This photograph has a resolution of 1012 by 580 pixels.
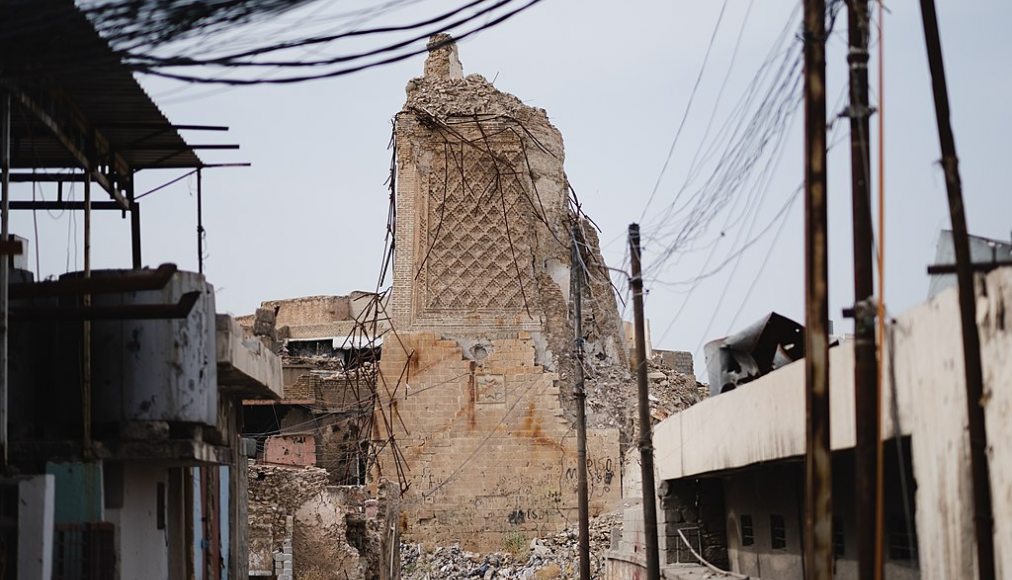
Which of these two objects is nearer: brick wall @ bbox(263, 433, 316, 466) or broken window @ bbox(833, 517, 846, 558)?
broken window @ bbox(833, 517, 846, 558)

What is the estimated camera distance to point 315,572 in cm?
2238

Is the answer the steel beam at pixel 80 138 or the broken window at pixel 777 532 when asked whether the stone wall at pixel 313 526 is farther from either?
the steel beam at pixel 80 138

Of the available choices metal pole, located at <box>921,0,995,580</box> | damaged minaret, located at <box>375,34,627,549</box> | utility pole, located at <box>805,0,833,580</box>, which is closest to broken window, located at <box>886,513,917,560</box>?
utility pole, located at <box>805,0,833,580</box>

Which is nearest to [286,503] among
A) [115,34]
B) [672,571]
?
[672,571]

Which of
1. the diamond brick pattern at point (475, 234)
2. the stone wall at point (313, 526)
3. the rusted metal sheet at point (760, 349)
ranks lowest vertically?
the stone wall at point (313, 526)

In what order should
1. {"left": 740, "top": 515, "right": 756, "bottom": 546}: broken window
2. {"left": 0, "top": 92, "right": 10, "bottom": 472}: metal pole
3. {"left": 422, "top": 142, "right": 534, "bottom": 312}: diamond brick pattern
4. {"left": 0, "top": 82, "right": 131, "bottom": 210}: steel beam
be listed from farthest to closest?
{"left": 422, "top": 142, "right": 534, "bottom": 312}: diamond brick pattern → {"left": 740, "top": 515, "right": 756, "bottom": 546}: broken window → {"left": 0, "top": 82, "right": 131, "bottom": 210}: steel beam → {"left": 0, "top": 92, "right": 10, "bottom": 472}: metal pole

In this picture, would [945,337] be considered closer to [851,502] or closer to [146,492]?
[851,502]

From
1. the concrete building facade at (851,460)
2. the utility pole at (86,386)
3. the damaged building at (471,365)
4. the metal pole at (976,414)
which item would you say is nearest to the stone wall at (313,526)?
the damaged building at (471,365)

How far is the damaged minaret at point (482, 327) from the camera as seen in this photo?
27.7m

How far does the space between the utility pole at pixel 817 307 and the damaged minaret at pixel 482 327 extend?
64.4ft

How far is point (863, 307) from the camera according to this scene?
312 inches

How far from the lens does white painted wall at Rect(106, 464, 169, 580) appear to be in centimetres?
1177

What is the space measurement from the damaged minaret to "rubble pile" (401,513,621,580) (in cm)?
52

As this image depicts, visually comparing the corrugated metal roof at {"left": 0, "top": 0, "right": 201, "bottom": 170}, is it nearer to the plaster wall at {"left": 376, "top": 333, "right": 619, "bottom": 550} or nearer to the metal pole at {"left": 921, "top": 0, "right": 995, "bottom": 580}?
the metal pole at {"left": 921, "top": 0, "right": 995, "bottom": 580}
